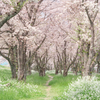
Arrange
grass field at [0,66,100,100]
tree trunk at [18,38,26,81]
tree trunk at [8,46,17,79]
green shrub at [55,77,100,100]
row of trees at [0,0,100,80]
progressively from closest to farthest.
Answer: green shrub at [55,77,100,100]
grass field at [0,66,100,100]
row of trees at [0,0,100,80]
tree trunk at [18,38,26,81]
tree trunk at [8,46,17,79]

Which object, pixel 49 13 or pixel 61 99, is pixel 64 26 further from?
pixel 61 99

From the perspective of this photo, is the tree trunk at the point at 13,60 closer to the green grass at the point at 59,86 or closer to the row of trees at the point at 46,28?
the row of trees at the point at 46,28

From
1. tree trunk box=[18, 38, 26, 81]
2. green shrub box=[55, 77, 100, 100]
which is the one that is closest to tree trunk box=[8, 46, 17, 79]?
tree trunk box=[18, 38, 26, 81]

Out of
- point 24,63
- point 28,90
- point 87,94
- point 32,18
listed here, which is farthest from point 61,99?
point 32,18

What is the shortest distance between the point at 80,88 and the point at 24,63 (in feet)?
28.0

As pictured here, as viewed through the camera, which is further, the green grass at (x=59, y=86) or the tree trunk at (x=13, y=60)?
the tree trunk at (x=13, y=60)

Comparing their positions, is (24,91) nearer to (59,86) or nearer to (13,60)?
(59,86)

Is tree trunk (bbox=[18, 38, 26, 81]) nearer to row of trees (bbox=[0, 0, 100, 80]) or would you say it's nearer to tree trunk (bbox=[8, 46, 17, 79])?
row of trees (bbox=[0, 0, 100, 80])

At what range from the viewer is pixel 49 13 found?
18.0 metres

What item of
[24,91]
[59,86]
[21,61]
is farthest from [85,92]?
[21,61]

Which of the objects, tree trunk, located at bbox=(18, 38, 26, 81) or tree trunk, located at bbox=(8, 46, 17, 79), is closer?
tree trunk, located at bbox=(18, 38, 26, 81)

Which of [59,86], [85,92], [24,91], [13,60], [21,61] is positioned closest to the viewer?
[85,92]

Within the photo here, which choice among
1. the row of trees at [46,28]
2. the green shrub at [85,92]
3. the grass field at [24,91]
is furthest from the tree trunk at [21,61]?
the green shrub at [85,92]

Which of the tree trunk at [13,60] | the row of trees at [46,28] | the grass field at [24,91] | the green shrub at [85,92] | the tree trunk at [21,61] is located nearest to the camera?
Result: the green shrub at [85,92]
